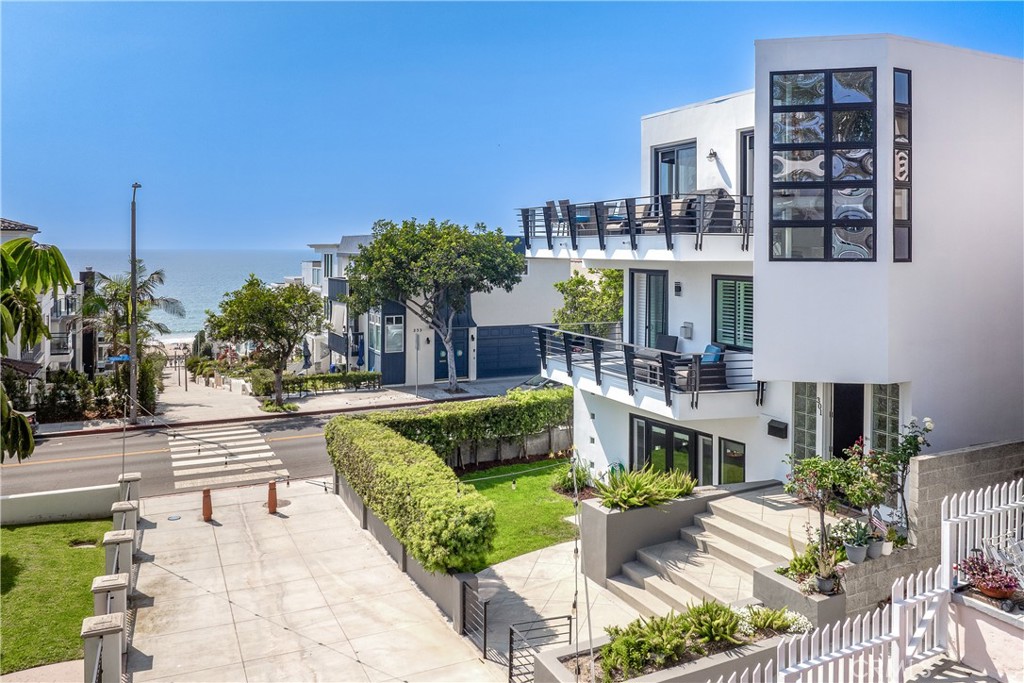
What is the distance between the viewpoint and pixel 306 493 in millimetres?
19438

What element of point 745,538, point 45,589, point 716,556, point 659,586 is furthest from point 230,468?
point 745,538

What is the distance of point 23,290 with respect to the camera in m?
9.02

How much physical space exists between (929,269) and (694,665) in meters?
8.06

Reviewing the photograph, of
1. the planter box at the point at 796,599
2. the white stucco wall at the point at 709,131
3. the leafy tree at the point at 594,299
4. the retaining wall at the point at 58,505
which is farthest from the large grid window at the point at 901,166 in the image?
the leafy tree at the point at 594,299

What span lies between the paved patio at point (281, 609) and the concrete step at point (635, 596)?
8.36 ft

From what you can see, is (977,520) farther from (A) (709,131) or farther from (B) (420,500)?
(A) (709,131)

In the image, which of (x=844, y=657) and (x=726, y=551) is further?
(x=726, y=551)

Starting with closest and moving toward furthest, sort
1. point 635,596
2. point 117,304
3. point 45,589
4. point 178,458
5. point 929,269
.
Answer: point 635,596, point 929,269, point 45,589, point 178,458, point 117,304

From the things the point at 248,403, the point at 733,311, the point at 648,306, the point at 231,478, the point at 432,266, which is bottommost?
the point at 231,478

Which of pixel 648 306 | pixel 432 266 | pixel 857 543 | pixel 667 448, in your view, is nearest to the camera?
pixel 857 543

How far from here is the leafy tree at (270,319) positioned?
3105cm

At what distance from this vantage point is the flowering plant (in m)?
8.55

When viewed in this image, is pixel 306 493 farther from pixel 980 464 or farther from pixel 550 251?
pixel 980 464

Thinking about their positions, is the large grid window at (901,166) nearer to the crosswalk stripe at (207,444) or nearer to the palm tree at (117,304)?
the crosswalk stripe at (207,444)
